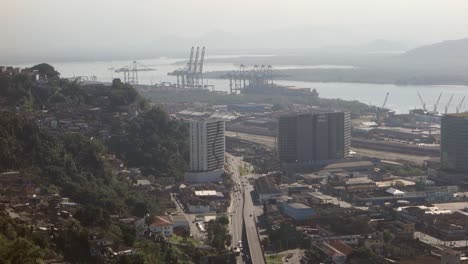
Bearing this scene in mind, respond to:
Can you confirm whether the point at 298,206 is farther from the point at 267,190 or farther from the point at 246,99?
the point at 246,99

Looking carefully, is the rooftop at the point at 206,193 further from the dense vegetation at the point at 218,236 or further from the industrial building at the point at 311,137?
the industrial building at the point at 311,137

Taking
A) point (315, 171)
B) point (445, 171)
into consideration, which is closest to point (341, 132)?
point (315, 171)

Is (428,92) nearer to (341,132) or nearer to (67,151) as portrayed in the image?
(341,132)

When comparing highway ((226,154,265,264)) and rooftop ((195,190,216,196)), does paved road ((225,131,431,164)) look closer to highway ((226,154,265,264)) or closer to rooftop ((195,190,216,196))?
highway ((226,154,265,264))

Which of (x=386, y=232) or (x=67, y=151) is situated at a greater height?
(x=67, y=151)

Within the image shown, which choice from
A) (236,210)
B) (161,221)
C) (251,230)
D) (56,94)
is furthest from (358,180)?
(56,94)

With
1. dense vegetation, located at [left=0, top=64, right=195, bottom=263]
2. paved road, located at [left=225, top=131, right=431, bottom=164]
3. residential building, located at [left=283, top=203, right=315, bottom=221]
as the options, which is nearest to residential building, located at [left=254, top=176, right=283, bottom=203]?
residential building, located at [left=283, top=203, right=315, bottom=221]
